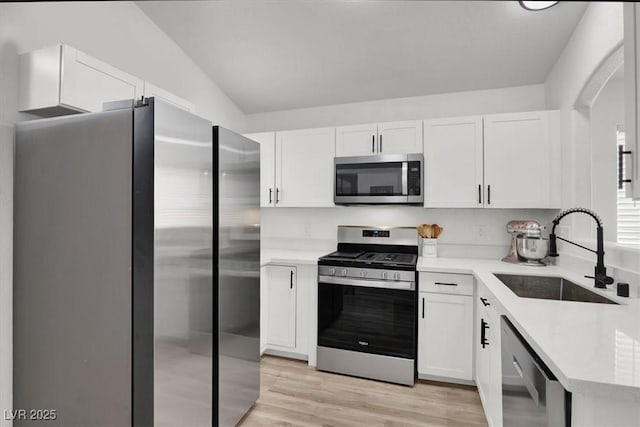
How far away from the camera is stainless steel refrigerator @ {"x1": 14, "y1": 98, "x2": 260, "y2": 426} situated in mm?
1060

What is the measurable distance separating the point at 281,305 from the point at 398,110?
6.58ft

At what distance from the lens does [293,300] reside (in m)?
2.52

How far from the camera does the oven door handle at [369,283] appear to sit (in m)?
2.21

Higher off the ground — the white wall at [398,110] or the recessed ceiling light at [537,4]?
the white wall at [398,110]

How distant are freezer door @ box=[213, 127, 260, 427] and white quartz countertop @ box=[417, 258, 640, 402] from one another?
4.00 ft

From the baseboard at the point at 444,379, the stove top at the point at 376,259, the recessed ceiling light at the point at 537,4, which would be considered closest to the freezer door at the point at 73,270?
the recessed ceiling light at the point at 537,4

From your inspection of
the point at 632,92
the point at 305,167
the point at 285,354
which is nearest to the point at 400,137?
the point at 305,167

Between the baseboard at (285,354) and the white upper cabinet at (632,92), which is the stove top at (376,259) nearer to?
the baseboard at (285,354)

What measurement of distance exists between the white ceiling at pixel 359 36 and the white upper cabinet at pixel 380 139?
73cm

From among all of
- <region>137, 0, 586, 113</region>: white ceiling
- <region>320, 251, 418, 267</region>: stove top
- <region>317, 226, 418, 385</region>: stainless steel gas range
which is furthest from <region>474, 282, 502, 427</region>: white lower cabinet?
<region>137, 0, 586, 113</region>: white ceiling

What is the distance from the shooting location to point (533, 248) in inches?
85.0

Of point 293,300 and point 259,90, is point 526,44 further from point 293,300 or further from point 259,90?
point 293,300

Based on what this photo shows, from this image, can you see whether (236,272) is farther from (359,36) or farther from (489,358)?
(489,358)

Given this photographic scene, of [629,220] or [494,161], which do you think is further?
[494,161]
